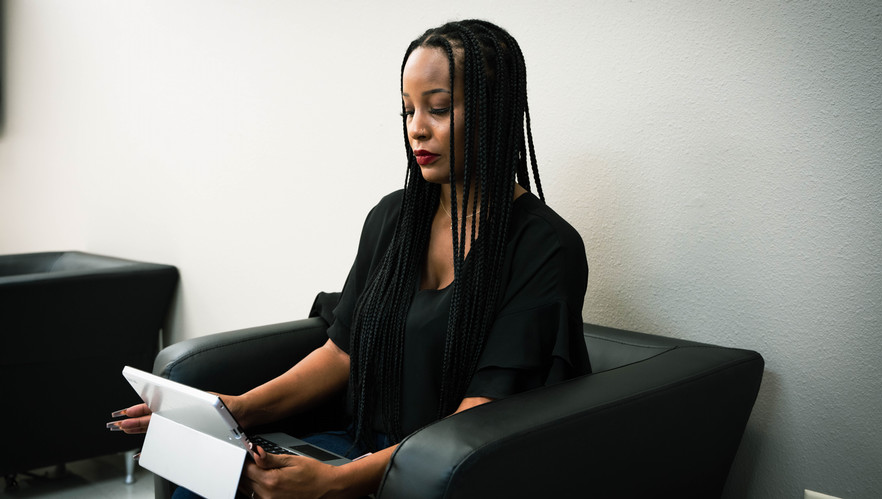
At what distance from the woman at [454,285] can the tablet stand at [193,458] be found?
0.03m

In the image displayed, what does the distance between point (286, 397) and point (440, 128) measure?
1.99ft

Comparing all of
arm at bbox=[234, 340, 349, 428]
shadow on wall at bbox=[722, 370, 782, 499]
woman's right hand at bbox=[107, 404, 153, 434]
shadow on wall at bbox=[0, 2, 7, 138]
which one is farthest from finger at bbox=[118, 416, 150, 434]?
shadow on wall at bbox=[0, 2, 7, 138]

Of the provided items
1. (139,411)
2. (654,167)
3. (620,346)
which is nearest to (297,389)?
(139,411)

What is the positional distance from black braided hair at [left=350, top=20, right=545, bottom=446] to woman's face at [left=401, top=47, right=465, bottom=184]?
0.6 inches

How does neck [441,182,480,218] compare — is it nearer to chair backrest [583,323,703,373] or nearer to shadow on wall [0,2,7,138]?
chair backrest [583,323,703,373]

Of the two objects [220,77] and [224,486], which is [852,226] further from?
[220,77]

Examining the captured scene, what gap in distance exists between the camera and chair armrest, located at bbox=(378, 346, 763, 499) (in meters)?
0.93

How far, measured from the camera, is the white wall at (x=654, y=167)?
1.32 metres

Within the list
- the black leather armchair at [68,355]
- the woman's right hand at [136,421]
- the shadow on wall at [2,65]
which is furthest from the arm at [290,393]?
the shadow on wall at [2,65]

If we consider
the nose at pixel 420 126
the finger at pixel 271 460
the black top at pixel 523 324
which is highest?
the nose at pixel 420 126

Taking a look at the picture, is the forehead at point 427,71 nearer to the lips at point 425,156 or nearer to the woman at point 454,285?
the woman at point 454,285

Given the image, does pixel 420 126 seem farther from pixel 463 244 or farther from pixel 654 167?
pixel 654 167

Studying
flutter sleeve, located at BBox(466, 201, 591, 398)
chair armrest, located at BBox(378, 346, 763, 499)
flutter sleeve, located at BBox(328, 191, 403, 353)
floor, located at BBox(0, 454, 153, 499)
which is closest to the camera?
chair armrest, located at BBox(378, 346, 763, 499)

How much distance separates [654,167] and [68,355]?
1905 mm
